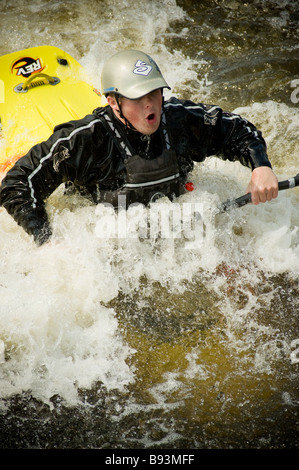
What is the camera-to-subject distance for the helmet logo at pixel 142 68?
9.11 feet

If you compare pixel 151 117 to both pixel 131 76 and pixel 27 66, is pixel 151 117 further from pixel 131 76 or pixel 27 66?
pixel 27 66

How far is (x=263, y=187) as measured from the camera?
2.93 metres

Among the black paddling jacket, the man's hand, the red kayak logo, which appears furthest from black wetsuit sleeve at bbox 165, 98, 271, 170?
the red kayak logo

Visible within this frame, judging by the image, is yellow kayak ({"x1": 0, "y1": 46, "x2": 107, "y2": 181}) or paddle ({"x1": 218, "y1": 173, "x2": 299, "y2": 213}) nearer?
paddle ({"x1": 218, "y1": 173, "x2": 299, "y2": 213})

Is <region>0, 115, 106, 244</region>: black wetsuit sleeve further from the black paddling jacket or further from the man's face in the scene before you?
the man's face

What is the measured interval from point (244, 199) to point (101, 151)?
3.26 feet

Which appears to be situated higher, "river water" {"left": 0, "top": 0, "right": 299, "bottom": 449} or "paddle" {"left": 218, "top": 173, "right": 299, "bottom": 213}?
"paddle" {"left": 218, "top": 173, "right": 299, "bottom": 213}

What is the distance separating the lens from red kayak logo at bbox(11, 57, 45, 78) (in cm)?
415

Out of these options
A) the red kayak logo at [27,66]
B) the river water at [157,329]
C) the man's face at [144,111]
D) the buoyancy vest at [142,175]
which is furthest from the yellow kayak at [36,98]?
the man's face at [144,111]

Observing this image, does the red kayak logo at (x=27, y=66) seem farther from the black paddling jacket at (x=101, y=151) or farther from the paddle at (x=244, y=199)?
the paddle at (x=244, y=199)

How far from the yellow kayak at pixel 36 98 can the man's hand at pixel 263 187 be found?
1.63 metres

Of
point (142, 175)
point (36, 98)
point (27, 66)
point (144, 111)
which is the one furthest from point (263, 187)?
point (27, 66)

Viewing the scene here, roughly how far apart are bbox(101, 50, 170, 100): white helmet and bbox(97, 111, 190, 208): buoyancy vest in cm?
25

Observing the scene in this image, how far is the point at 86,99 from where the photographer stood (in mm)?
3990
